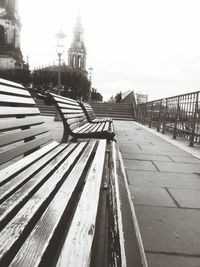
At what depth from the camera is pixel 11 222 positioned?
1212 mm

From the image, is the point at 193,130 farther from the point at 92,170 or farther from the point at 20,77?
the point at 20,77

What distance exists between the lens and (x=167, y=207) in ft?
9.20

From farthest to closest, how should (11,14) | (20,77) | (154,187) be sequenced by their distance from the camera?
(11,14), (20,77), (154,187)

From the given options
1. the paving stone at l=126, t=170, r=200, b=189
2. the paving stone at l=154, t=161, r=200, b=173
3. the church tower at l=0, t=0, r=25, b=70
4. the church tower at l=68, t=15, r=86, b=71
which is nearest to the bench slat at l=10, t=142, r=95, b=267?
the paving stone at l=126, t=170, r=200, b=189

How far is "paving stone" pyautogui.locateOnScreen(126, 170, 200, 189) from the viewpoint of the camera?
11.7ft

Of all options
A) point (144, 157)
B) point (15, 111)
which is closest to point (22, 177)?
point (15, 111)

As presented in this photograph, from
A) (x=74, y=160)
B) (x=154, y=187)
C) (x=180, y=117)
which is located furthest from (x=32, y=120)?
(x=180, y=117)

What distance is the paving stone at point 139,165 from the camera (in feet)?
14.7

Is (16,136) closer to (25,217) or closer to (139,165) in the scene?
(25,217)

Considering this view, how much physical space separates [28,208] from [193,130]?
633cm

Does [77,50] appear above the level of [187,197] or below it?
above

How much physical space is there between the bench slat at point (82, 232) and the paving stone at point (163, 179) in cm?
192

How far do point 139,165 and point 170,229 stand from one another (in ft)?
7.81

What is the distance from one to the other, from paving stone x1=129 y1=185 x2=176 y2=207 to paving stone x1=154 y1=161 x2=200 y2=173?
1.09m
